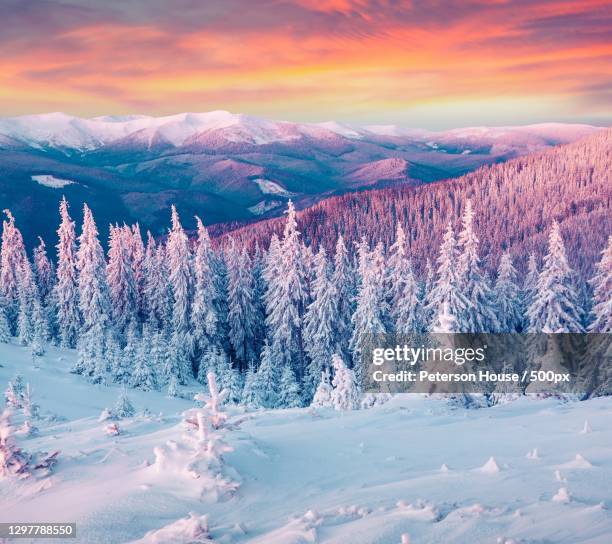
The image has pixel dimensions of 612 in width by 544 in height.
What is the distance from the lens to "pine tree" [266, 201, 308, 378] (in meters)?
40.3

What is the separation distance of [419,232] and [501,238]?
1970 cm

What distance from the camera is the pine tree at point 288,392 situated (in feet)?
116

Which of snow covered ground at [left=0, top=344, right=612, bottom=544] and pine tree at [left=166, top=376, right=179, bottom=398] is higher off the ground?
snow covered ground at [left=0, top=344, right=612, bottom=544]

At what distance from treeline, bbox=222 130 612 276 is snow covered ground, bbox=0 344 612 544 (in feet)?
304

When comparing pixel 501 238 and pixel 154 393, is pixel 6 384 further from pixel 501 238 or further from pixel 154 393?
pixel 501 238

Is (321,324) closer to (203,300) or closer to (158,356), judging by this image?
(203,300)

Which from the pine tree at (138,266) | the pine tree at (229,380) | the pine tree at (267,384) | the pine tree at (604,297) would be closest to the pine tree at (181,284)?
the pine tree at (229,380)

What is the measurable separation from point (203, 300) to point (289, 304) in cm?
800

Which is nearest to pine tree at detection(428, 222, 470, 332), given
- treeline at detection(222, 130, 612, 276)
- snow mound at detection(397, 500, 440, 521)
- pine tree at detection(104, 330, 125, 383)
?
pine tree at detection(104, 330, 125, 383)

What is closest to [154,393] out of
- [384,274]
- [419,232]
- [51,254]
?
[384,274]

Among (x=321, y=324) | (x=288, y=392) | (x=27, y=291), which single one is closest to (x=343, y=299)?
(x=321, y=324)

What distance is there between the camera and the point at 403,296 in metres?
40.9

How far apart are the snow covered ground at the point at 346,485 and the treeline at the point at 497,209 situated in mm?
92771

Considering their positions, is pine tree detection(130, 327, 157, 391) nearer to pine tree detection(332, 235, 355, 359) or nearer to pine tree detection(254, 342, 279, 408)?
pine tree detection(254, 342, 279, 408)
